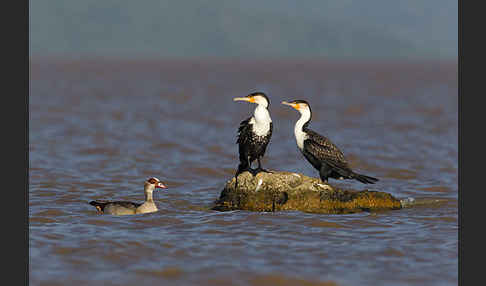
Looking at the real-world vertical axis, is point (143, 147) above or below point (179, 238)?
above

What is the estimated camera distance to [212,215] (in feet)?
38.9

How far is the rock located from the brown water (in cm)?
34

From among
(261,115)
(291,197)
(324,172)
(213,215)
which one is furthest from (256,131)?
(213,215)

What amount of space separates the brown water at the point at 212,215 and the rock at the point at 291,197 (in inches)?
13.5

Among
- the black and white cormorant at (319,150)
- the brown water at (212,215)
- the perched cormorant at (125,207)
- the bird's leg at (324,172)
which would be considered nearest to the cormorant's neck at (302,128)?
the black and white cormorant at (319,150)

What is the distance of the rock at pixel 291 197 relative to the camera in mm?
12148

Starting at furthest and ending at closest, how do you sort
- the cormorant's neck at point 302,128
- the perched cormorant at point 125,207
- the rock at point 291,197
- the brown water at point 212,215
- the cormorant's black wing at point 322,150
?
the cormorant's neck at point 302,128 < the cormorant's black wing at point 322,150 < the rock at point 291,197 < the perched cormorant at point 125,207 < the brown water at point 212,215

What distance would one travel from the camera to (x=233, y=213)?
11945 mm

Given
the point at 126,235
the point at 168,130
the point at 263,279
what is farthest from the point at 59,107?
the point at 263,279

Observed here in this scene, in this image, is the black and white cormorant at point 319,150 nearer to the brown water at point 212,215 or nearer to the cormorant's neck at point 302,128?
the cormorant's neck at point 302,128

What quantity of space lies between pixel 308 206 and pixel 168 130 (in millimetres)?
13179

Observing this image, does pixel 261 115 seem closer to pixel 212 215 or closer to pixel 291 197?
pixel 291 197

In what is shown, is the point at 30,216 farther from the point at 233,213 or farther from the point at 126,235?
the point at 233,213

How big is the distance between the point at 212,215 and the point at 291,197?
4.15 feet
